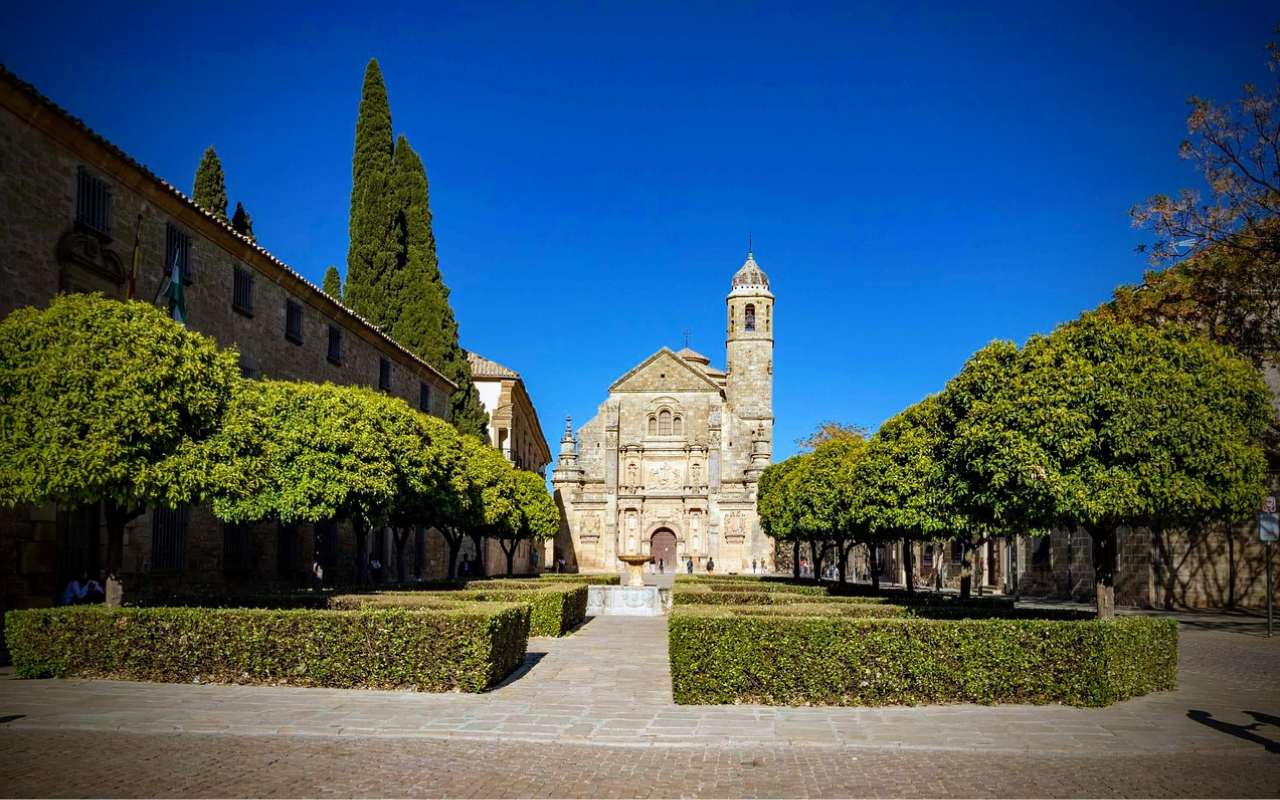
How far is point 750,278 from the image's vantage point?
72875mm

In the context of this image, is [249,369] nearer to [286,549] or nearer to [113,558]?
[286,549]

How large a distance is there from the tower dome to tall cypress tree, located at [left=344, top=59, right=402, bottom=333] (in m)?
38.3

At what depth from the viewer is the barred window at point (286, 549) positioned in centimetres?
2614

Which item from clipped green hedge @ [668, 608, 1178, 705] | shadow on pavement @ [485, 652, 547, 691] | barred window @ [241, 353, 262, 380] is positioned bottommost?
shadow on pavement @ [485, 652, 547, 691]

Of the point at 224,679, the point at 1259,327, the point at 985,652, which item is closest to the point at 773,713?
the point at 985,652

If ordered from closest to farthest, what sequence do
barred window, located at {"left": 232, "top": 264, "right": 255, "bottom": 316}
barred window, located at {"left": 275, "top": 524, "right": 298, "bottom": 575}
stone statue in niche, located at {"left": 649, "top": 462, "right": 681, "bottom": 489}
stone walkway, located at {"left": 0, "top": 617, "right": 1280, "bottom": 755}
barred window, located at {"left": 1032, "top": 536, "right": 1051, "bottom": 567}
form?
1. stone walkway, located at {"left": 0, "top": 617, "right": 1280, "bottom": 755}
2. barred window, located at {"left": 232, "top": 264, "right": 255, "bottom": 316}
3. barred window, located at {"left": 275, "top": 524, "right": 298, "bottom": 575}
4. barred window, located at {"left": 1032, "top": 536, "right": 1051, "bottom": 567}
5. stone statue in niche, located at {"left": 649, "top": 462, "right": 681, "bottom": 489}

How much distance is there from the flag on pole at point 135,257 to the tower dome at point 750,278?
184ft

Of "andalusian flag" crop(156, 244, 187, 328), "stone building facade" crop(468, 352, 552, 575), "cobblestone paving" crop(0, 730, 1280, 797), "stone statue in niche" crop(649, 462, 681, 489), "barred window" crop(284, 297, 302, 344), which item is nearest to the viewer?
"cobblestone paving" crop(0, 730, 1280, 797)

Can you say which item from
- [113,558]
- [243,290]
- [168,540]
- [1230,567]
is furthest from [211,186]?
[1230,567]

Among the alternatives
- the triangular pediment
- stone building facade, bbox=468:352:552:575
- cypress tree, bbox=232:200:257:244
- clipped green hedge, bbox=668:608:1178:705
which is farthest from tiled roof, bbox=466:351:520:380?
clipped green hedge, bbox=668:608:1178:705

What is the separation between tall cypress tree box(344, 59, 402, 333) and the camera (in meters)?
37.4

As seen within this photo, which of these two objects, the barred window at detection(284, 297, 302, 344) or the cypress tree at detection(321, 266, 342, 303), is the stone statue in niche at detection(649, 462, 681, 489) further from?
the barred window at detection(284, 297, 302, 344)

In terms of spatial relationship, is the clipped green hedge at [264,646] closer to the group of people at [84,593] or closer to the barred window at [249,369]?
the group of people at [84,593]

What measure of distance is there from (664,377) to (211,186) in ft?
132
